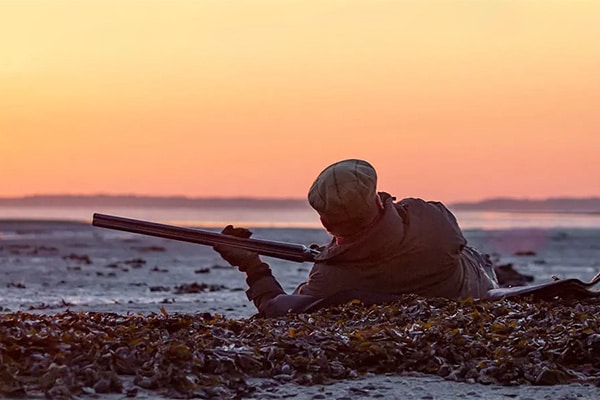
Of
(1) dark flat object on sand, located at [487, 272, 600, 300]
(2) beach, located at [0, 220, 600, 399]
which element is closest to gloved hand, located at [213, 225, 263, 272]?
(2) beach, located at [0, 220, 600, 399]

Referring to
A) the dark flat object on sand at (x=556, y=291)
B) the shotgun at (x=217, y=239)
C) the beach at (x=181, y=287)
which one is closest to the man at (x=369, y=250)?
the shotgun at (x=217, y=239)

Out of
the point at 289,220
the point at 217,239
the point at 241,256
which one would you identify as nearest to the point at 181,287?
the point at 217,239

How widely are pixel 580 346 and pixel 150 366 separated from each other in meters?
2.84

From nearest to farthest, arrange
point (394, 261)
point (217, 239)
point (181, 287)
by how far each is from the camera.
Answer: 1. point (394, 261)
2. point (217, 239)
3. point (181, 287)

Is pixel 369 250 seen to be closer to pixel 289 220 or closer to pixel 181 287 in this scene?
pixel 181 287

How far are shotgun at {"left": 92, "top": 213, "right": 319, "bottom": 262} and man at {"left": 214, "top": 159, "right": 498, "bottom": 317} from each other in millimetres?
249

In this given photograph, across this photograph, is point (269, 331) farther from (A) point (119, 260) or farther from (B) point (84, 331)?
(A) point (119, 260)

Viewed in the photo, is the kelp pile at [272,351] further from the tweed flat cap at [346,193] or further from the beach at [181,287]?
the tweed flat cap at [346,193]

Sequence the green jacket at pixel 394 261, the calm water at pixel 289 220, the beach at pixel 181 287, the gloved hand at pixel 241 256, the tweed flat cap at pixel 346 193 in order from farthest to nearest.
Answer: the calm water at pixel 289 220 → the gloved hand at pixel 241 256 → the green jacket at pixel 394 261 → the tweed flat cap at pixel 346 193 → the beach at pixel 181 287

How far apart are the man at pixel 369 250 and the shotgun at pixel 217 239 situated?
249 mm

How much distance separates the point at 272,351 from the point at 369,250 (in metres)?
2.49

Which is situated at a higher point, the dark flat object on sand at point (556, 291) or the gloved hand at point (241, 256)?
the gloved hand at point (241, 256)

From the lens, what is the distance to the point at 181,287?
17312 mm

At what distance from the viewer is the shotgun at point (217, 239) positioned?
1031 centimetres
